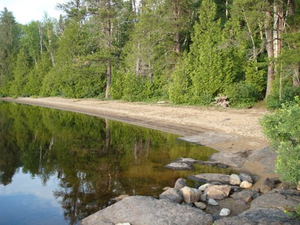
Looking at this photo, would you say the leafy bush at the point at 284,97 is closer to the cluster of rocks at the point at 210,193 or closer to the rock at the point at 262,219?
the cluster of rocks at the point at 210,193

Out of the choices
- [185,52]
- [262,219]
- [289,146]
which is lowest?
[262,219]

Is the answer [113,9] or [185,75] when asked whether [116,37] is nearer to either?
[113,9]

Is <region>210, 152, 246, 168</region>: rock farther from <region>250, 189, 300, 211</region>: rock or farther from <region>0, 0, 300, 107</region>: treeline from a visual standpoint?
<region>0, 0, 300, 107</region>: treeline

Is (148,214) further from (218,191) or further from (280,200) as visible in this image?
(280,200)

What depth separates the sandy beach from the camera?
12.1 meters

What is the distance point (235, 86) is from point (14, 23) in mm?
52715

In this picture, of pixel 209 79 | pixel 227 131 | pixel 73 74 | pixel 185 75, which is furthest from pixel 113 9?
pixel 227 131

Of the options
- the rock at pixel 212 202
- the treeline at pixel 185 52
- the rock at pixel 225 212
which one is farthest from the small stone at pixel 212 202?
the treeline at pixel 185 52

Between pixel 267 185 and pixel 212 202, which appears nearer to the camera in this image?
pixel 212 202

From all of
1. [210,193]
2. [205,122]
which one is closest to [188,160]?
[210,193]

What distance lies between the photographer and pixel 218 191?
6.68 meters

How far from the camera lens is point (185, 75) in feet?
77.0

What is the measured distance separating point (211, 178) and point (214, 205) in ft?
5.59

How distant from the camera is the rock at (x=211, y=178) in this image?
774cm
